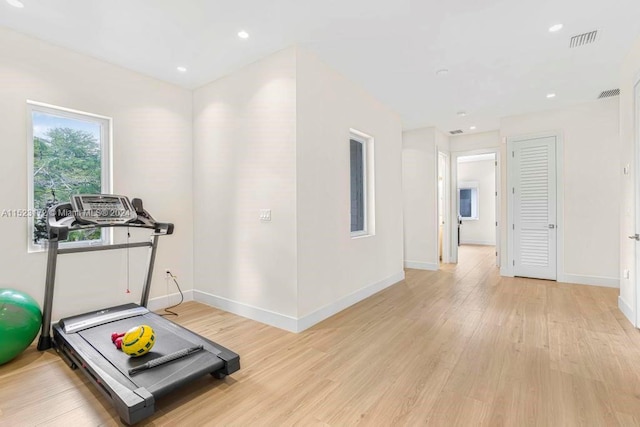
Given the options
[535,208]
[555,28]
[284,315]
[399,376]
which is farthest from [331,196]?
[535,208]

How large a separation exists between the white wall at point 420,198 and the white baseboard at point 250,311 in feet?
13.1

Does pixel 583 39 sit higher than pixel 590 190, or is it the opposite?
pixel 583 39

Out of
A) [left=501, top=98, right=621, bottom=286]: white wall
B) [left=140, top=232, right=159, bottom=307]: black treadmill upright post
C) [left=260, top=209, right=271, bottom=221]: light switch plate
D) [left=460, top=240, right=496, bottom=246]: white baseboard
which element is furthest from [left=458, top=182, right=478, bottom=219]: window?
[left=140, top=232, right=159, bottom=307]: black treadmill upright post

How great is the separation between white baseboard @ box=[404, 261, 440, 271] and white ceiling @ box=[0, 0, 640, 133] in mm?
3474

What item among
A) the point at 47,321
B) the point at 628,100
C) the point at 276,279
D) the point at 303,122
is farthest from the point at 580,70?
the point at 47,321

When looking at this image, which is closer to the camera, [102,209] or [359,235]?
[102,209]

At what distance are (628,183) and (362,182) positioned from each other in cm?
305

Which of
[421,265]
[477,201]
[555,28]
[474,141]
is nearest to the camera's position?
[555,28]

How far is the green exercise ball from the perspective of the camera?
2426mm

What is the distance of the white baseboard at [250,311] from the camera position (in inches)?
127

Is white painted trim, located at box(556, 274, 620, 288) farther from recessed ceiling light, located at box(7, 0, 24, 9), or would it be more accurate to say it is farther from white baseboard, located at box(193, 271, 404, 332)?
recessed ceiling light, located at box(7, 0, 24, 9)

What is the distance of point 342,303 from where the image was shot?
12.7 ft

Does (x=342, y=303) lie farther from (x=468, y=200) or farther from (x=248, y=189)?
(x=468, y=200)

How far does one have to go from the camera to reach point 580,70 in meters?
3.85
